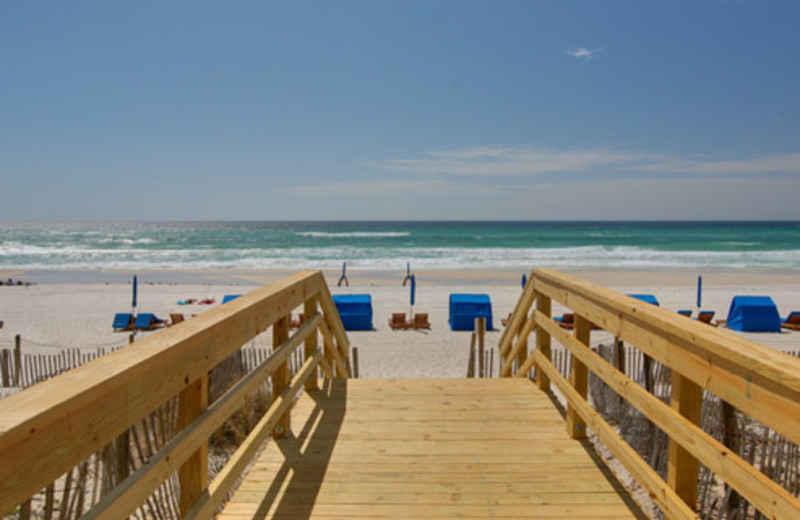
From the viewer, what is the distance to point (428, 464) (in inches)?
130

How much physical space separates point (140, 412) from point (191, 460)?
57 centimetres

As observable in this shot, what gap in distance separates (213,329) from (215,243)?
62395 millimetres

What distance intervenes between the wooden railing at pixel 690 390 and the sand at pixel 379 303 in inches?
345

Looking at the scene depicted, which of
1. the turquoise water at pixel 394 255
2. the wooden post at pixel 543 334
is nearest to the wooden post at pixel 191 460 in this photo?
the wooden post at pixel 543 334

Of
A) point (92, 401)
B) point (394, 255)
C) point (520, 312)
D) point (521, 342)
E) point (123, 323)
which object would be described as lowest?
point (123, 323)

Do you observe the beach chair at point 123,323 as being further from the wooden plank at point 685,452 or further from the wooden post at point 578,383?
the wooden plank at point 685,452

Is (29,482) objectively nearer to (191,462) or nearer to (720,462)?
(191,462)

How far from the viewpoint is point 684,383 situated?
206 centimetres

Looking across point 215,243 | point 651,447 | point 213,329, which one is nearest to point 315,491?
point 213,329

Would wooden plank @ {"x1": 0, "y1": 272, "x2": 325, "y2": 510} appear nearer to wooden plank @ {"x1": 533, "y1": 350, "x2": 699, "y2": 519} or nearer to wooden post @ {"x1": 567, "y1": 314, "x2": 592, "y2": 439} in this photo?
wooden plank @ {"x1": 533, "y1": 350, "x2": 699, "y2": 519}

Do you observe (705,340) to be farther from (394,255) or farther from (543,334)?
(394,255)

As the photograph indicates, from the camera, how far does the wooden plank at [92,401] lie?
1.08 meters

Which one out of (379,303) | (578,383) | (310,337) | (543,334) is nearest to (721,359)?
(578,383)

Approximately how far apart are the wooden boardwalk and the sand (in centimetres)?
721
